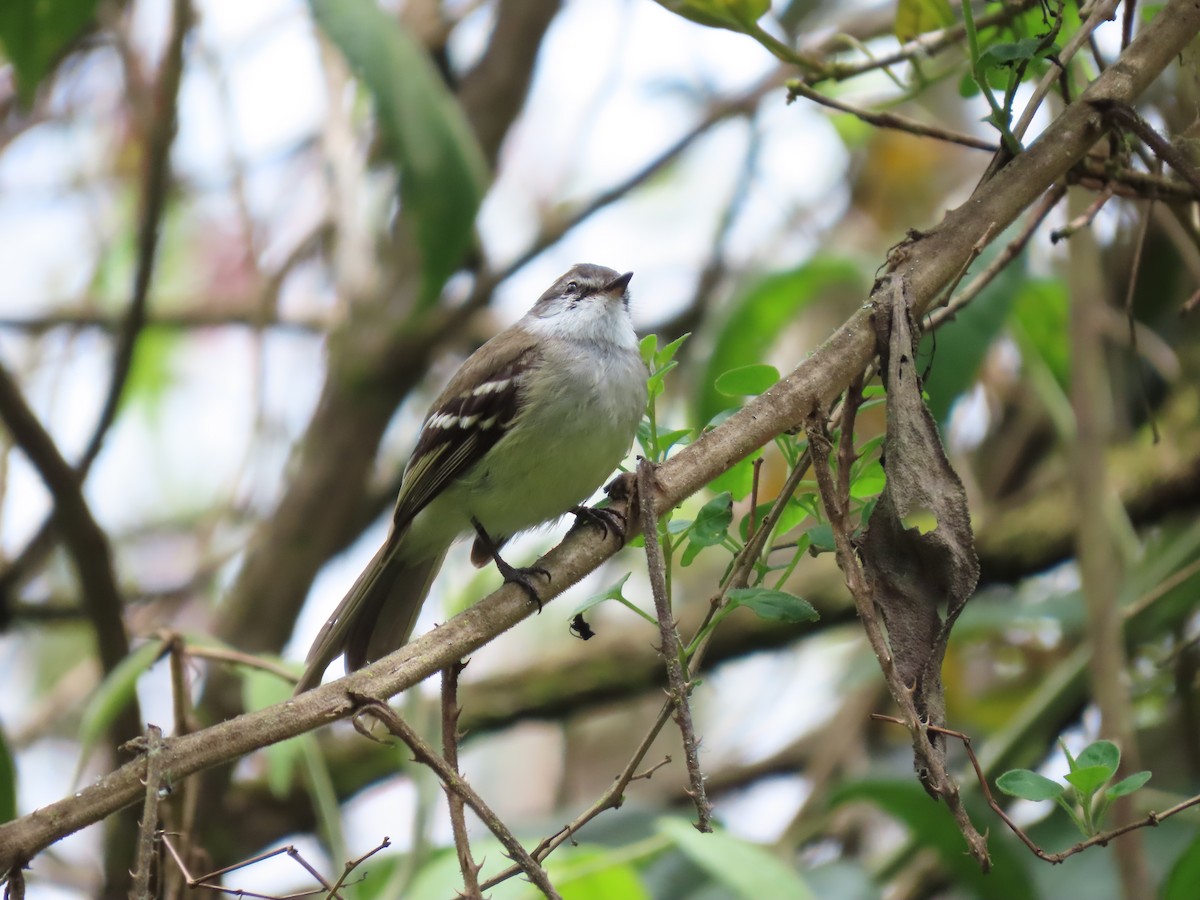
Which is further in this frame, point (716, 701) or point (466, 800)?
point (716, 701)

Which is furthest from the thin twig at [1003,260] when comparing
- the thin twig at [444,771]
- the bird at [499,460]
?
the bird at [499,460]

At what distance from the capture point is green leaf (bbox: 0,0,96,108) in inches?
119

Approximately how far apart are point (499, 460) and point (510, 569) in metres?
0.49

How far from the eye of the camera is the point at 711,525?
Result: 191 cm

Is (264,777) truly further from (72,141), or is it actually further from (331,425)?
(72,141)

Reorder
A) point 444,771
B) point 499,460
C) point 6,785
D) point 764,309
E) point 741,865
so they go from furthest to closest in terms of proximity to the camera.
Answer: point 764,309
point 499,460
point 741,865
point 6,785
point 444,771

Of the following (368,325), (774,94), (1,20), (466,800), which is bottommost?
(466,800)

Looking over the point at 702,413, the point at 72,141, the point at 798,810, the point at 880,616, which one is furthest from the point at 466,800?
the point at 72,141

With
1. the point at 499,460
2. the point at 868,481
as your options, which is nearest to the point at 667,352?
the point at 868,481

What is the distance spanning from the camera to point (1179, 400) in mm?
4941

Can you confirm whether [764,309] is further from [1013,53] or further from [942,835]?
[1013,53]

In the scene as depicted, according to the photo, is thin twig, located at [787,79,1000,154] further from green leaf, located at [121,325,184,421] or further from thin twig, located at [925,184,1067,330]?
green leaf, located at [121,325,184,421]

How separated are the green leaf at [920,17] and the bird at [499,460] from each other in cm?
127

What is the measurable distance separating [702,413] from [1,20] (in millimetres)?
2108
